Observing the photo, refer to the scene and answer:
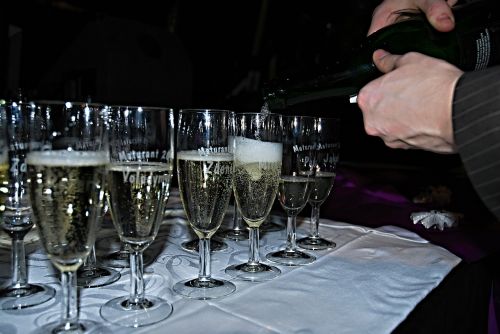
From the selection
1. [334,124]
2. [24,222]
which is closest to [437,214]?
[334,124]

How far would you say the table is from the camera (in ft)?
1.94

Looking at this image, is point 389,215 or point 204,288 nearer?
point 204,288

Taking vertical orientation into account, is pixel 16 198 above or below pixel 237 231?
above

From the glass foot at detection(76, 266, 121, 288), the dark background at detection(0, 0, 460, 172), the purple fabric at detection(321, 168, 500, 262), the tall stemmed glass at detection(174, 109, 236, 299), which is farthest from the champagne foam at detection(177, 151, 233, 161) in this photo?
the dark background at detection(0, 0, 460, 172)

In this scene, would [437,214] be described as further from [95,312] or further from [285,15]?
[285,15]

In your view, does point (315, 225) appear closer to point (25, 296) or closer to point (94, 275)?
point (94, 275)

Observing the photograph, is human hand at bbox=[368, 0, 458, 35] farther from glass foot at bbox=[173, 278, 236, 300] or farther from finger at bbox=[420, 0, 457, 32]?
glass foot at bbox=[173, 278, 236, 300]

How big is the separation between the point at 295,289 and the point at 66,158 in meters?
0.40

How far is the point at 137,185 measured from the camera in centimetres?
64

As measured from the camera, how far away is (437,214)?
1.14 m

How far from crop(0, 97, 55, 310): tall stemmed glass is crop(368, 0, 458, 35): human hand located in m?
0.68

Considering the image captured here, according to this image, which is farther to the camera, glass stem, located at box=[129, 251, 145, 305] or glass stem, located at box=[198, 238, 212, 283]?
glass stem, located at box=[198, 238, 212, 283]

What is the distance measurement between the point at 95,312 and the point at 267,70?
5.27 meters

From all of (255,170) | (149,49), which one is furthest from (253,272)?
(149,49)
